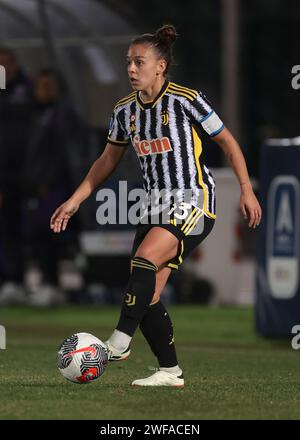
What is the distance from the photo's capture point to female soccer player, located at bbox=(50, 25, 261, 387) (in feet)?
28.7

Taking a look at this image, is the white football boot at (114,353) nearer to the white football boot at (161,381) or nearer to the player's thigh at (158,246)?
the white football boot at (161,381)

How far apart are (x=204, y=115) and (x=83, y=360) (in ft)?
5.38

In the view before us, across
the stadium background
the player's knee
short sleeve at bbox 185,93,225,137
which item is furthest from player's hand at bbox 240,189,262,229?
the stadium background

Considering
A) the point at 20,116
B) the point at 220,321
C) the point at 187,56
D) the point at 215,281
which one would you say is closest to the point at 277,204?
the point at 220,321

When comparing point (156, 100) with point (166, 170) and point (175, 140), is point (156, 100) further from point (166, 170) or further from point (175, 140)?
point (166, 170)

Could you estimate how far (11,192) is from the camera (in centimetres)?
1938

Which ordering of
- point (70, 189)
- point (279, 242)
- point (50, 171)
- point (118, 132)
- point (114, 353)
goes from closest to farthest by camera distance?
1. point (114, 353)
2. point (118, 132)
3. point (279, 242)
4. point (50, 171)
5. point (70, 189)

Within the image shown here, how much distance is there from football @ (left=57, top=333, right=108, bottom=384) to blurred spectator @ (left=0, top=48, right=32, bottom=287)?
417 inches

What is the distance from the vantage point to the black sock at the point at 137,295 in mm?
8570

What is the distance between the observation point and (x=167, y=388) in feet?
28.8

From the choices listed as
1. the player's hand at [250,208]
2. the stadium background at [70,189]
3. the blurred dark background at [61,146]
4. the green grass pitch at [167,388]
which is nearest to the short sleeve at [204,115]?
the player's hand at [250,208]

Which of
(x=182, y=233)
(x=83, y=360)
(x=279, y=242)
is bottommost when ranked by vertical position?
(x=83, y=360)

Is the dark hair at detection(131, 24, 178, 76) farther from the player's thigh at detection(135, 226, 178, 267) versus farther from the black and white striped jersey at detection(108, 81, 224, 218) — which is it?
the player's thigh at detection(135, 226, 178, 267)

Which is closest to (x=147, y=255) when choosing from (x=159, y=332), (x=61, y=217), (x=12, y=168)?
(x=159, y=332)
